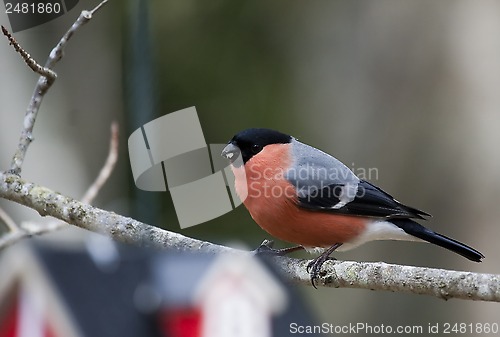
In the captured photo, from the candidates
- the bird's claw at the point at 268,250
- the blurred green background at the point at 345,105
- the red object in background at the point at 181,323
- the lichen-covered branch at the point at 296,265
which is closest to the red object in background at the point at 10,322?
the red object in background at the point at 181,323

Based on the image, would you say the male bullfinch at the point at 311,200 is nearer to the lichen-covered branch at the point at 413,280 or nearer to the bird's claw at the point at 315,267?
the bird's claw at the point at 315,267

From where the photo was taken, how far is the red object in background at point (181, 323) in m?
0.89

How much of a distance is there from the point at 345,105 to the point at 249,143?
1.93m

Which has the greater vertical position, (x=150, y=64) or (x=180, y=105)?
(x=150, y=64)

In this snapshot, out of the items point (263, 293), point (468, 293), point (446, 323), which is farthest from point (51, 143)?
point (263, 293)

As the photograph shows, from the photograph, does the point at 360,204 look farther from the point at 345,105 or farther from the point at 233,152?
the point at 345,105

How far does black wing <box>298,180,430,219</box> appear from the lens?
2443mm

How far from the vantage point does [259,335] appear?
0.95 meters

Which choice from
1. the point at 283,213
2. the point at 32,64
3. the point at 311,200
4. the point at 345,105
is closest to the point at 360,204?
the point at 311,200

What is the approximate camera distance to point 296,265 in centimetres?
227

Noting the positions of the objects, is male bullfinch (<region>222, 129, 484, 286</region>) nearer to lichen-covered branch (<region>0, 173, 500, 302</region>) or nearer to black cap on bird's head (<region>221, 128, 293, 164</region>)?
black cap on bird's head (<region>221, 128, 293, 164</region>)

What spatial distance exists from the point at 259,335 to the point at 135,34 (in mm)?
1868

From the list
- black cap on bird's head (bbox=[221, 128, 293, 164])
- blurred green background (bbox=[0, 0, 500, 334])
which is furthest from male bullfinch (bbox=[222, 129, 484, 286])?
blurred green background (bbox=[0, 0, 500, 334])

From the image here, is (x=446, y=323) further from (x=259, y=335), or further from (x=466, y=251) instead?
(x=259, y=335)
